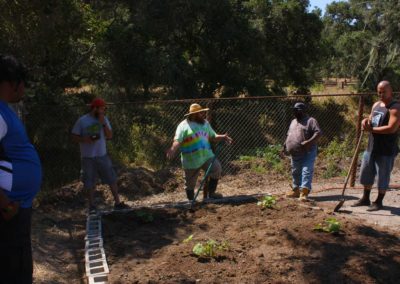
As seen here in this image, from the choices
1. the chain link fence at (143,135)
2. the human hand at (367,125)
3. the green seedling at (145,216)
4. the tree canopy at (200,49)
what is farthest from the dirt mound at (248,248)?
the tree canopy at (200,49)

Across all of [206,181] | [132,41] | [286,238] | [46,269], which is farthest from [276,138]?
[46,269]

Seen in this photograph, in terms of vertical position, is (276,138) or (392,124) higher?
(392,124)

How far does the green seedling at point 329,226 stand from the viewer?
17.9ft

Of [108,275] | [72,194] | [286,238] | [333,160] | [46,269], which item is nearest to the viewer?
[108,275]

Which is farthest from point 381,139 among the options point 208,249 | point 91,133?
point 91,133

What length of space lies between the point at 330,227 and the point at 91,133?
3360 millimetres

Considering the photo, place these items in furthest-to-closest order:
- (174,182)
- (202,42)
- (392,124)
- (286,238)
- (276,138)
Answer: (202,42)
(276,138)
(174,182)
(392,124)
(286,238)

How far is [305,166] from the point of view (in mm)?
7332

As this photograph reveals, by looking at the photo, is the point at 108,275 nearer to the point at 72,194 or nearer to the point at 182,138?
the point at 182,138

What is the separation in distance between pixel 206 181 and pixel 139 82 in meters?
8.74

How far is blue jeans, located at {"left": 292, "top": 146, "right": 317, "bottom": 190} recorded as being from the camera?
23.9ft

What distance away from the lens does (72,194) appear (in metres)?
8.13

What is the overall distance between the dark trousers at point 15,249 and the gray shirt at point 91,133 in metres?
3.56

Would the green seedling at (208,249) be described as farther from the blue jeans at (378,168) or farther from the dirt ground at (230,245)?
the blue jeans at (378,168)
